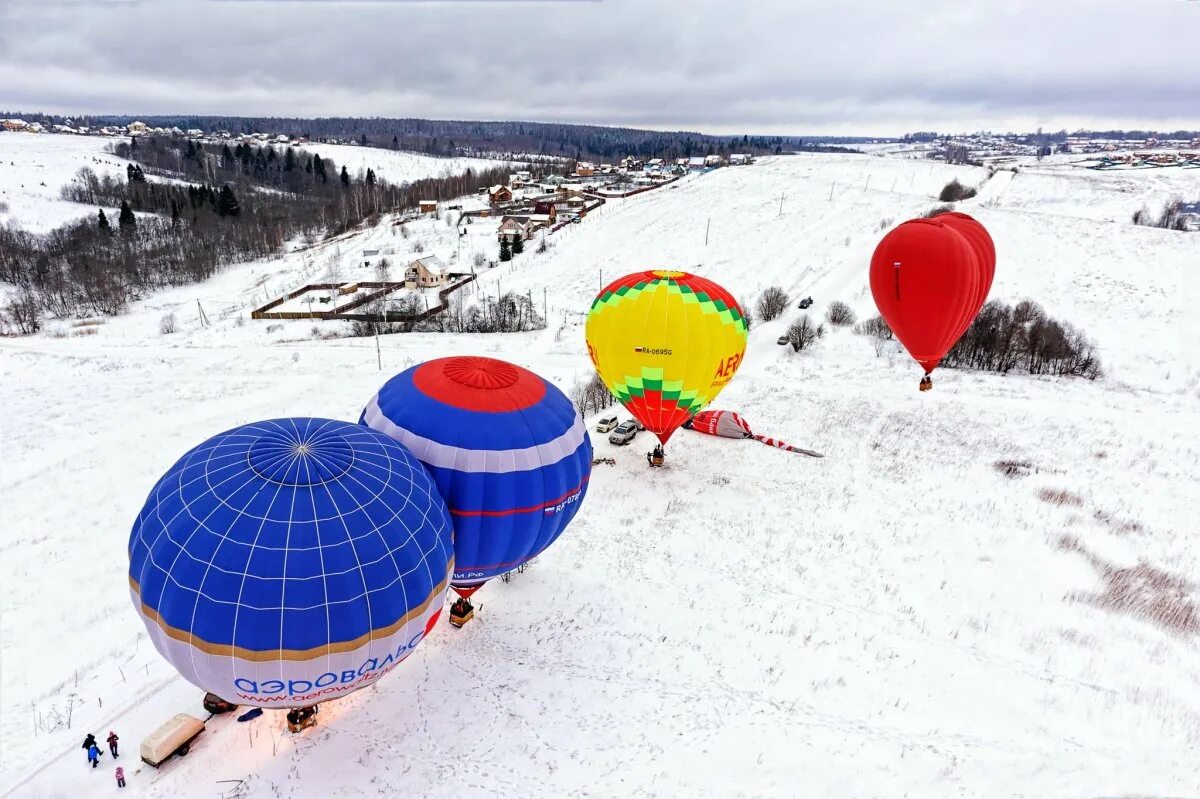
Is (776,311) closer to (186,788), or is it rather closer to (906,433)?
(906,433)

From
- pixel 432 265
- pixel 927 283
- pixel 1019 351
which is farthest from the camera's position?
pixel 432 265

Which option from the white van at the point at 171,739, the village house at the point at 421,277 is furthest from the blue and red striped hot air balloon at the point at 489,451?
the village house at the point at 421,277

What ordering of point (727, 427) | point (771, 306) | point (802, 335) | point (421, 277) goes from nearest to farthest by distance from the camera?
1. point (727, 427)
2. point (802, 335)
3. point (771, 306)
4. point (421, 277)

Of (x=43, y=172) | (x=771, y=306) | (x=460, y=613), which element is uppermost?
(x=43, y=172)

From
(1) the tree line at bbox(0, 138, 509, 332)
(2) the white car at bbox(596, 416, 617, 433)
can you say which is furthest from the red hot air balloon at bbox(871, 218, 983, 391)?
(1) the tree line at bbox(0, 138, 509, 332)

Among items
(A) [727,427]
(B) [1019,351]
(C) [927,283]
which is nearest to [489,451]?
(A) [727,427]

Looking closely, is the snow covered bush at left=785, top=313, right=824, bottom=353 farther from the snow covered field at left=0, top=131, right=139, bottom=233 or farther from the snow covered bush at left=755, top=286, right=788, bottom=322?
the snow covered field at left=0, top=131, right=139, bottom=233

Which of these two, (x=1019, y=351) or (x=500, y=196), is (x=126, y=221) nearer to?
(x=500, y=196)
